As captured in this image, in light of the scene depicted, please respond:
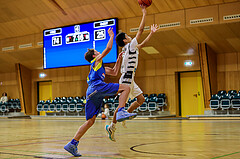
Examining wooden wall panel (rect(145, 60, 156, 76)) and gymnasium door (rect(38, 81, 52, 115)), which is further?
gymnasium door (rect(38, 81, 52, 115))

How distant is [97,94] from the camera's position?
12.6 ft

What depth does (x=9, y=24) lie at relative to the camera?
18.3m

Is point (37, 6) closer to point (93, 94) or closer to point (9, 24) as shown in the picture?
point (9, 24)

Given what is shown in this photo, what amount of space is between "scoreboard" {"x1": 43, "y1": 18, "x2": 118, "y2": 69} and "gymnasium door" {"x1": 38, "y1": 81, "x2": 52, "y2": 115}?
5.31 meters

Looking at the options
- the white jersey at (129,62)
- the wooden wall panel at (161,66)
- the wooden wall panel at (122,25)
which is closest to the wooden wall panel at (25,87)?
the wooden wall panel at (122,25)

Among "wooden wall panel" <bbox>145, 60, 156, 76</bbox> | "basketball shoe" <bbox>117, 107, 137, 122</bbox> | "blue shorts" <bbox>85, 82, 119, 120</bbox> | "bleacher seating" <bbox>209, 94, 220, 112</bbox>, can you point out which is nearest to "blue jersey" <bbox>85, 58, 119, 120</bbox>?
"blue shorts" <bbox>85, 82, 119, 120</bbox>

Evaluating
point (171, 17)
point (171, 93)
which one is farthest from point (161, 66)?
point (171, 17)

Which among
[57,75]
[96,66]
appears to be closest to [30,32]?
[57,75]

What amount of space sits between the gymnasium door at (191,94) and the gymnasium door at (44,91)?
928 cm

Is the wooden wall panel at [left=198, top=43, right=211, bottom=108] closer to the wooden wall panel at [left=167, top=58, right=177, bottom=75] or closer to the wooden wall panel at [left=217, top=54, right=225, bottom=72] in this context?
the wooden wall panel at [left=217, top=54, right=225, bottom=72]

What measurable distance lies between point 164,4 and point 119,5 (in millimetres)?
2091

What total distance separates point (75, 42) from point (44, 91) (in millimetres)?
7440

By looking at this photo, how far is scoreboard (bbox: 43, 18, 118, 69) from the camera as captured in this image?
50.1 ft

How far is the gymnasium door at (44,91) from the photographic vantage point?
2223 cm
